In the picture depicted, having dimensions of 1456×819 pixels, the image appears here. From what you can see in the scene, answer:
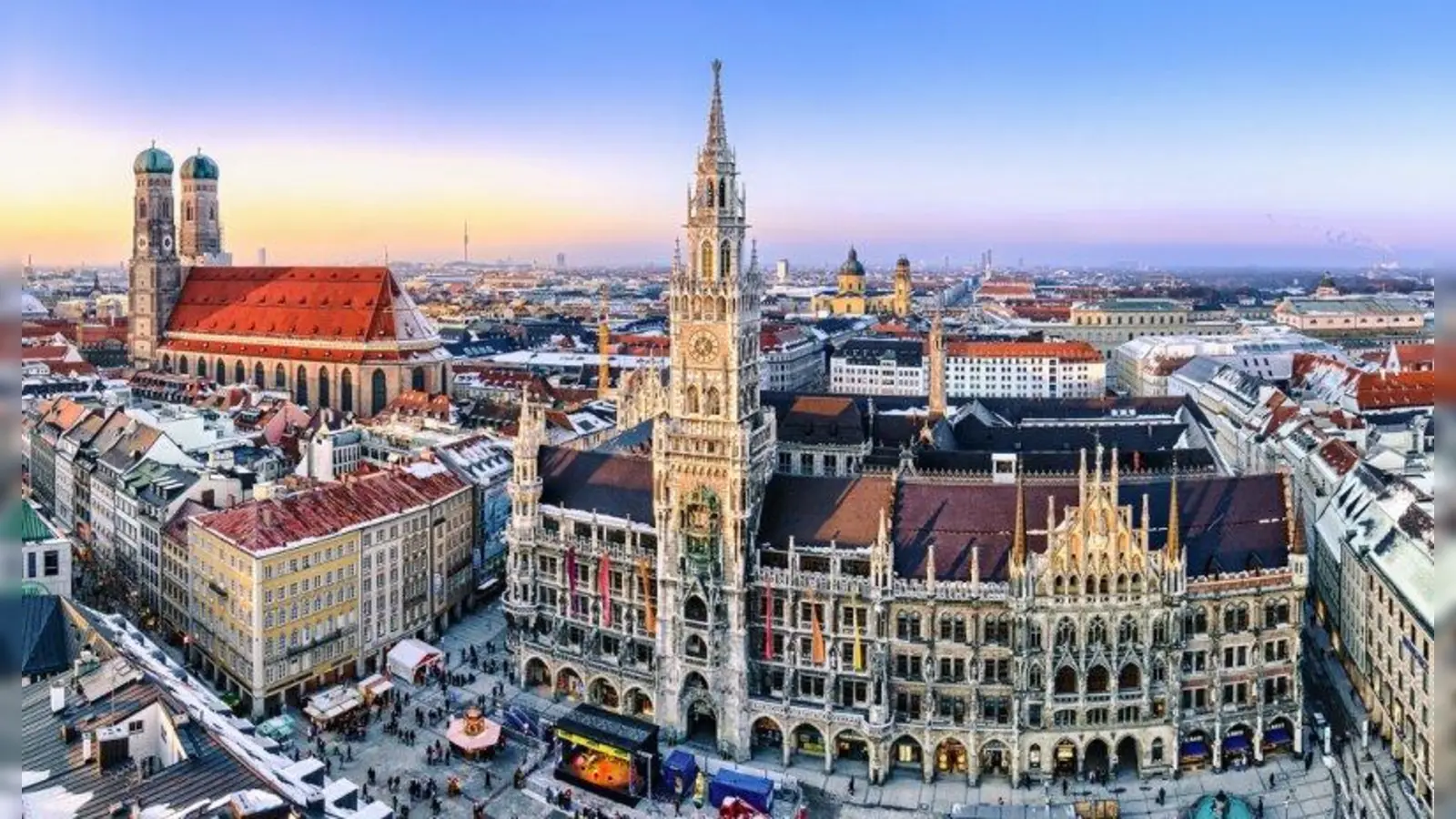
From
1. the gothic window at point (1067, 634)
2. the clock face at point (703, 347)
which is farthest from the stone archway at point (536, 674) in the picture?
the gothic window at point (1067, 634)

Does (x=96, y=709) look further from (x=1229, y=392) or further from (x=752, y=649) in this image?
(x=1229, y=392)

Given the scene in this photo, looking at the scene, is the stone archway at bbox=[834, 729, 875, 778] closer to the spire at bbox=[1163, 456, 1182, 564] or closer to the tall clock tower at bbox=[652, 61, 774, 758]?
the tall clock tower at bbox=[652, 61, 774, 758]

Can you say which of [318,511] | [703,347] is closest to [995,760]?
[703,347]

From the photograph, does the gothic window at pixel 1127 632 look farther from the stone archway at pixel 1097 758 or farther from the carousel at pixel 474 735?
the carousel at pixel 474 735

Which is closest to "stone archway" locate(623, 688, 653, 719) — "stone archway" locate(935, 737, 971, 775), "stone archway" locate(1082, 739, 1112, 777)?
"stone archway" locate(935, 737, 971, 775)

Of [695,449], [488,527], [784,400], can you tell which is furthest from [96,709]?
[784,400]

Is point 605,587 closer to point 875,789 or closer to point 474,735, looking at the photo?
point 474,735
